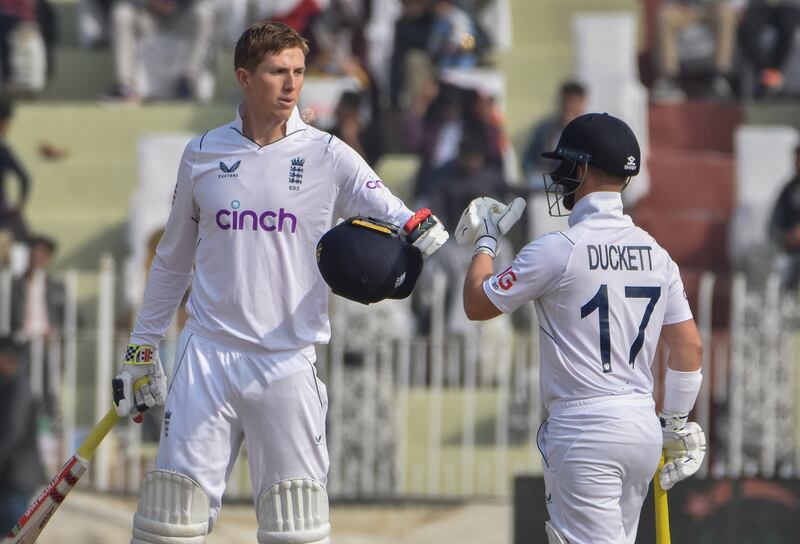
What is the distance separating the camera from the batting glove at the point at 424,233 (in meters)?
6.14

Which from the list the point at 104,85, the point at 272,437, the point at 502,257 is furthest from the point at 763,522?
the point at 104,85

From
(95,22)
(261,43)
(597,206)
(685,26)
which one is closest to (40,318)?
(95,22)

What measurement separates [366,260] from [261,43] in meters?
0.90

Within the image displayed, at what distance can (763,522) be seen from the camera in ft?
30.7

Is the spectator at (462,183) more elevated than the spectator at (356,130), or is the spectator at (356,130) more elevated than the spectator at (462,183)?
the spectator at (356,130)

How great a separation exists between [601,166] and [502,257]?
5885mm

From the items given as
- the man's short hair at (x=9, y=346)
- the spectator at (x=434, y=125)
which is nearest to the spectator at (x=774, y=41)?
the spectator at (x=434, y=125)

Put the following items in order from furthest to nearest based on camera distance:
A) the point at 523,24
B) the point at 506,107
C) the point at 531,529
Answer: the point at 523,24 < the point at 506,107 < the point at 531,529

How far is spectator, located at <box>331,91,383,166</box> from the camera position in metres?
13.1

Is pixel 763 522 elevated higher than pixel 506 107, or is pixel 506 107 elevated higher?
pixel 506 107

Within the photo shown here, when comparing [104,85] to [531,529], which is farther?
[104,85]

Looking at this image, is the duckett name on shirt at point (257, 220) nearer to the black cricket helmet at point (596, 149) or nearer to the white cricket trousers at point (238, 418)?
the white cricket trousers at point (238, 418)

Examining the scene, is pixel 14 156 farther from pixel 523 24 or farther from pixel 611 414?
pixel 611 414

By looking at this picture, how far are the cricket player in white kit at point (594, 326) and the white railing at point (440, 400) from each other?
4851 mm
